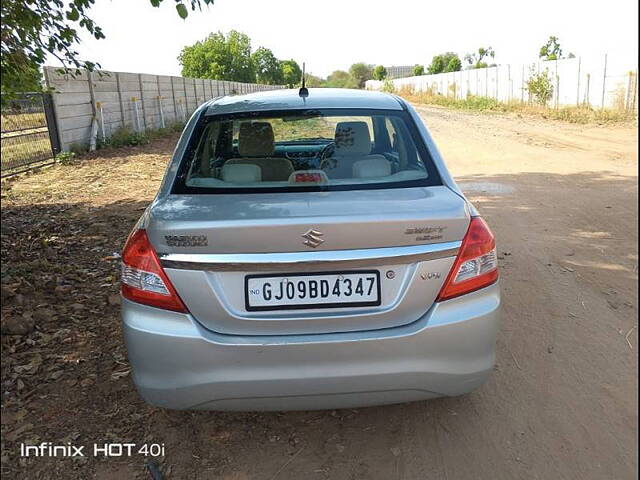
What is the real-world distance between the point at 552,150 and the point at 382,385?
40.9ft

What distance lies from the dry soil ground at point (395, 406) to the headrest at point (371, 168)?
123 centimetres

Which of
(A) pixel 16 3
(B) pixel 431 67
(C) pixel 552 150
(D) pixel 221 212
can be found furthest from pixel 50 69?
(B) pixel 431 67

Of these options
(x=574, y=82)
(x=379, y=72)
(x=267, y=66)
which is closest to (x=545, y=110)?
(x=574, y=82)

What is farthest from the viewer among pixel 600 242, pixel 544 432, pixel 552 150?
pixel 552 150

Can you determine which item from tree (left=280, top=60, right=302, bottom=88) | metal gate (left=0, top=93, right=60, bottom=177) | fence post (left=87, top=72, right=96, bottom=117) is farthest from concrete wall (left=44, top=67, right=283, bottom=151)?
tree (left=280, top=60, right=302, bottom=88)

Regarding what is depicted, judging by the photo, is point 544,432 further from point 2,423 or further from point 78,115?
point 78,115

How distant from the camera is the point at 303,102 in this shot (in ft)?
10.2

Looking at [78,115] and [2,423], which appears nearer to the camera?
[2,423]

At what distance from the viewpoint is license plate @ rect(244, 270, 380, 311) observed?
2.07 m

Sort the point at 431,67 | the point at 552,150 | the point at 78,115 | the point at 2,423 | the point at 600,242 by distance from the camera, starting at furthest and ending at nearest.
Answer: the point at 431,67
the point at 78,115
the point at 552,150
the point at 600,242
the point at 2,423

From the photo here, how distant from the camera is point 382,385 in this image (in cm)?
213

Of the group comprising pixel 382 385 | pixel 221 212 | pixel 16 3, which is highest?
pixel 16 3

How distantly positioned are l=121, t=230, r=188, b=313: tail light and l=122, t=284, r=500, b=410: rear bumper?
1.6 inches

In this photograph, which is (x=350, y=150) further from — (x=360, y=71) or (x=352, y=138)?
(x=360, y=71)
